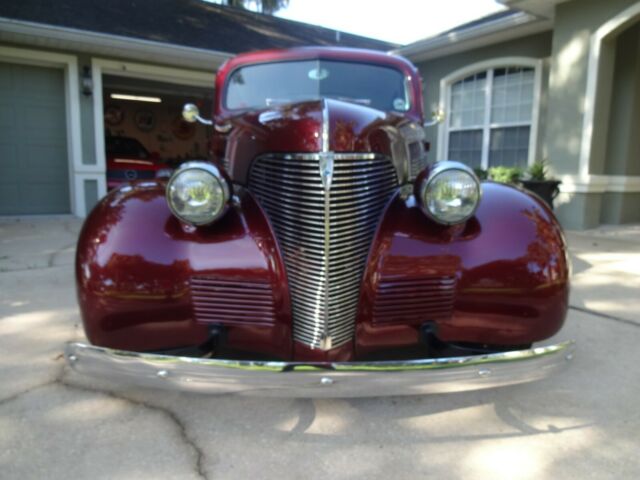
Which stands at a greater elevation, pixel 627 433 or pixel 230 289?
pixel 230 289

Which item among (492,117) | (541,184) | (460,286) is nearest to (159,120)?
(492,117)

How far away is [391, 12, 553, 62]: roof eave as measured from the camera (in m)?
8.29

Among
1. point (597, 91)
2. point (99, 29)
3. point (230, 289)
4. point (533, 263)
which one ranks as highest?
point (99, 29)

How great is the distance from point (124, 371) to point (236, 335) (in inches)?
19.1

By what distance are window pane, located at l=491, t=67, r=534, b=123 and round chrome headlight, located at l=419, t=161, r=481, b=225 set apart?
7.93 metres

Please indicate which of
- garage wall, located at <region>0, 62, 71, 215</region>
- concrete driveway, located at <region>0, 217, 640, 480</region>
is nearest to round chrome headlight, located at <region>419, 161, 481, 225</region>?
concrete driveway, located at <region>0, 217, 640, 480</region>

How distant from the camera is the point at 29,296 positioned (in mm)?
3930

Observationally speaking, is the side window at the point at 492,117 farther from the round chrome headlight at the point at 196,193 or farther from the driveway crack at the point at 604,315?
the round chrome headlight at the point at 196,193

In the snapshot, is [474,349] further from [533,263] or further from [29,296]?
[29,296]

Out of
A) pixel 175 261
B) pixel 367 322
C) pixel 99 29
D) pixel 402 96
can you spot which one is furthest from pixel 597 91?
pixel 99 29

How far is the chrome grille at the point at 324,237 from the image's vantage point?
2020 mm

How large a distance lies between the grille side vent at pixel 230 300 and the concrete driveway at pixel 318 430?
1.62 ft

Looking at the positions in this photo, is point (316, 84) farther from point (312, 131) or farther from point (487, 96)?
point (487, 96)

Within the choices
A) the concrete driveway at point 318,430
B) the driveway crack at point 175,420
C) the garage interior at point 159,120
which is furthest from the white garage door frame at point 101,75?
the driveway crack at point 175,420
